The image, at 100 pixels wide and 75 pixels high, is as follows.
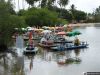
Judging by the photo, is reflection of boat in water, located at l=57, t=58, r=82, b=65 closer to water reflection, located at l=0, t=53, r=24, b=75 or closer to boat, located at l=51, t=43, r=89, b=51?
water reflection, located at l=0, t=53, r=24, b=75

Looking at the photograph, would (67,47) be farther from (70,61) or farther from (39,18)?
(39,18)

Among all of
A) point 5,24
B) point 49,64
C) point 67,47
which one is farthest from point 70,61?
point 67,47

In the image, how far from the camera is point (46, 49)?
4244cm

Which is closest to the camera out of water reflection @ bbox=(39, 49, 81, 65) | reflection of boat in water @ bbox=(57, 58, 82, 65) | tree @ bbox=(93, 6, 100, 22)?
reflection of boat in water @ bbox=(57, 58, 82, 65)

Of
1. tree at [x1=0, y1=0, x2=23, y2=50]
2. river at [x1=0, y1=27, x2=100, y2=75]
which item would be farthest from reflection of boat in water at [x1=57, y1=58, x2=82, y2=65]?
tree at [x1=0, y1=0, x2=23, y2=50]

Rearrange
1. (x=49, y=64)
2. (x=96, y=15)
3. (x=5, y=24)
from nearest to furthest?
1. (x=49, y=64)
2. (x=5, y=24)
3. (x=96, y=15)

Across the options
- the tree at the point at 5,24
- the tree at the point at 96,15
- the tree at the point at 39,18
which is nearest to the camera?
the tree at the point at 5,24

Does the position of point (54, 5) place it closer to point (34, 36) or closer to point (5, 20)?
point (34, 36)

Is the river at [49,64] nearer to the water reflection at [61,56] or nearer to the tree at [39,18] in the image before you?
the water reflection at [61,56]

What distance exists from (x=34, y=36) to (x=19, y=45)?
4016 cm

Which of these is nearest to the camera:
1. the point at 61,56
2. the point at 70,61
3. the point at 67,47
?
the point at 70,61

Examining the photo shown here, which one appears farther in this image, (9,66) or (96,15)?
(96,15)

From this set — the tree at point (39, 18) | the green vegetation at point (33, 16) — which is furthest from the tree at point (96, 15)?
the tree at point (39, 18)

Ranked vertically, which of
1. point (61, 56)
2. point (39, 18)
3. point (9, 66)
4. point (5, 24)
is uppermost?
point (5, 24)
